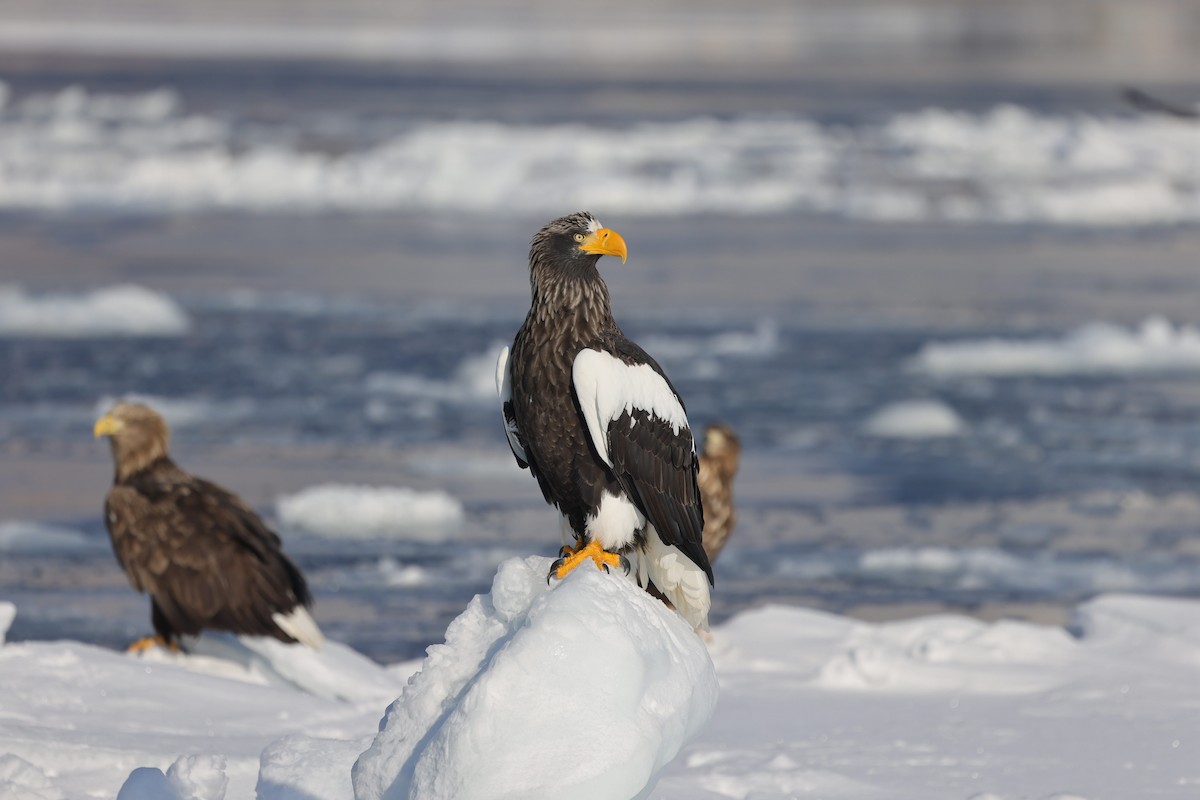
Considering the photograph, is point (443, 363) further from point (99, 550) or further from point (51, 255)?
point (51, 255)

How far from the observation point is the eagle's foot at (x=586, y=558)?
3.96m

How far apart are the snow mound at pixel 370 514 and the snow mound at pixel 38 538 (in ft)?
2.89

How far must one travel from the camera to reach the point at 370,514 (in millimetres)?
8125

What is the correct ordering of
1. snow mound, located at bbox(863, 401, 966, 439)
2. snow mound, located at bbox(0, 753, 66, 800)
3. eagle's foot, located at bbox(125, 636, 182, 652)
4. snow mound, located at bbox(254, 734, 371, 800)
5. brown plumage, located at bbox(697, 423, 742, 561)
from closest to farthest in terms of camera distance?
1. snow mound, located at bbox(254, 734, 371, 800)
2. snow mound, located at bbox(0, 753, 66, 800)
3. eagle's foot, located at bbox(125, 636, 182, 652)
4. brown plumage, located at bbox(697, 423, 742, 561)
5. snow mound, located at bbox(863, 401, 966, 439)

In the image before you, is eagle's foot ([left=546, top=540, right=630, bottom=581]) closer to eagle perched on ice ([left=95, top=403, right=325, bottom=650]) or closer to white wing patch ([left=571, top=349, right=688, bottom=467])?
white wing patch ([left=571, top=349, right=688, bottom=467])

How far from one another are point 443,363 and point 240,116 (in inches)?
903

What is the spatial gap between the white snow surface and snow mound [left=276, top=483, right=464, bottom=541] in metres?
11.8

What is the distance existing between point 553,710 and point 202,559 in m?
2.89

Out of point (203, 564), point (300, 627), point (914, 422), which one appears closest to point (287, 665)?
point (300, 627)

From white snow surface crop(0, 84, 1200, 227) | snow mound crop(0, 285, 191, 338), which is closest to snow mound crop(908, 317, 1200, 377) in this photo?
snow mound crop(0, 285, 191, 338)

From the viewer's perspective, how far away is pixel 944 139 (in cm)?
2766

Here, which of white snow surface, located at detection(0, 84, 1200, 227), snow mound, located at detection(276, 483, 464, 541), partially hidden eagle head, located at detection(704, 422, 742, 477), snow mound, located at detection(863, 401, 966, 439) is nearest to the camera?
partially hidden eagle head, located at detection(704, 422, 742, 477)

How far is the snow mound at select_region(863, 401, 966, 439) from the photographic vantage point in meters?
10.1

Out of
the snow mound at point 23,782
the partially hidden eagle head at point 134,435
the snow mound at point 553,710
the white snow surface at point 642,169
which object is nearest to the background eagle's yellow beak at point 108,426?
the partially hidden eagle head at point 134,435
